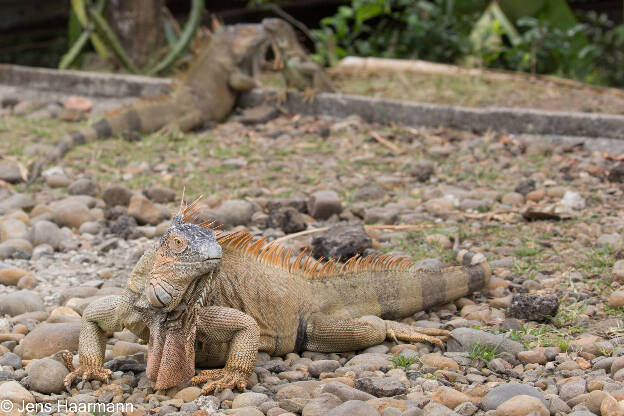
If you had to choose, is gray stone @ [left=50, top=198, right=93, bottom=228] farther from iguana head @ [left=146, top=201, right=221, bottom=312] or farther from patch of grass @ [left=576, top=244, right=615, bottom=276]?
patch of grass @ [left=576, top=244, right=615, bottom=276]

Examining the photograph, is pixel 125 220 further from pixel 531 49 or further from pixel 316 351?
pixel 531 49

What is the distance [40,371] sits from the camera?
107 inches

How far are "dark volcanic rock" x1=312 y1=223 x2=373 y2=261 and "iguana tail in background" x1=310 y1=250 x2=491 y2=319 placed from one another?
1.71 ft

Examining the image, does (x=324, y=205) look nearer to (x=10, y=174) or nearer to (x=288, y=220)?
(x=288, y=220)

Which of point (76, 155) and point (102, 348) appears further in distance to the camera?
point (76, 155)

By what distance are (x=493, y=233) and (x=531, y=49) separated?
212 inches

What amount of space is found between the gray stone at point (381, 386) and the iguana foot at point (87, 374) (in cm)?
94

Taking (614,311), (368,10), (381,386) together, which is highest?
(368,10)

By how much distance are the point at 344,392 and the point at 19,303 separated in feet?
5.60

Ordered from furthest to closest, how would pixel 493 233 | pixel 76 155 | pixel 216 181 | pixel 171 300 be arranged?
pixel 76 155, pixel 216 181, pixel 493 233, pixel 171 300

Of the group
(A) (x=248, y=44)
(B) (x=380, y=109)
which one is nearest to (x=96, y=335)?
(B) (x=380, y=109)

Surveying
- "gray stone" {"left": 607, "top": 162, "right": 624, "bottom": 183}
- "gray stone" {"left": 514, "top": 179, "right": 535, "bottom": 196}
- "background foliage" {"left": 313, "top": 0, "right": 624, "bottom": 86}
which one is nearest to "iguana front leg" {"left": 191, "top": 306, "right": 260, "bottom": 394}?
"gray stone" {"left": 514, "top": 179, "right": 535, "bottom": 196}

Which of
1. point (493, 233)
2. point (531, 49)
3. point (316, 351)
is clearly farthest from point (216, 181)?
point (531, 49)

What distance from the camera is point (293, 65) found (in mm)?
8344
